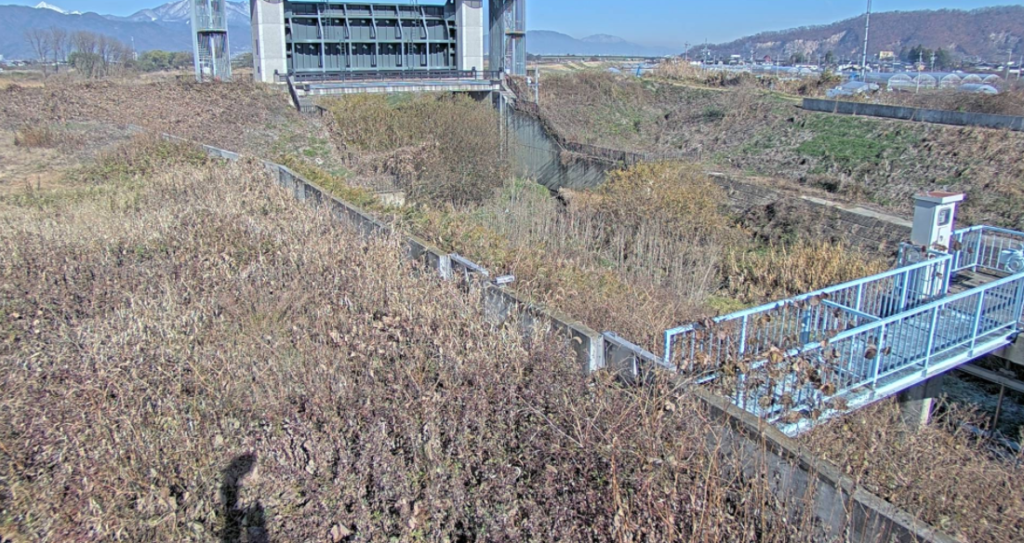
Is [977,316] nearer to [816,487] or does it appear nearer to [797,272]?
[816,487]

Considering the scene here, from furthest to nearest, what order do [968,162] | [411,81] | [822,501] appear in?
[411,81]
[968,162]
[822,501]

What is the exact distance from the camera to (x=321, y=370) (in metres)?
5.07

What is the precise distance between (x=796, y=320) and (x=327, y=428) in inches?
191

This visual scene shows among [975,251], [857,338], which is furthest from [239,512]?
[975,251]

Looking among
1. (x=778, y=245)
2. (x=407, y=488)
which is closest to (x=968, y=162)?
(x=778, y=245)

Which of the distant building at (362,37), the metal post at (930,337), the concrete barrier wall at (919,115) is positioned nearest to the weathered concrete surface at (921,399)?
the metal post at (930,337)

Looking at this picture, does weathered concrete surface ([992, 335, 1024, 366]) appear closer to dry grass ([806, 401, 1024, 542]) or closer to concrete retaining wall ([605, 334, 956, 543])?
dry grass ([806, 401, 1024, 542])

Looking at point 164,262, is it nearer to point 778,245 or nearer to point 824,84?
point 778,245

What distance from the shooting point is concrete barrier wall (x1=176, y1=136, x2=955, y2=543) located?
357 cm

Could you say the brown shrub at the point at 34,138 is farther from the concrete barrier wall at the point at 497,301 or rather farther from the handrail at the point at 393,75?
the handrail at the point at 393,75

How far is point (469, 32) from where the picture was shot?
3669cm

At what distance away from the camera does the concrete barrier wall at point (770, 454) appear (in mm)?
3570

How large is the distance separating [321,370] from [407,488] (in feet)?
4.84

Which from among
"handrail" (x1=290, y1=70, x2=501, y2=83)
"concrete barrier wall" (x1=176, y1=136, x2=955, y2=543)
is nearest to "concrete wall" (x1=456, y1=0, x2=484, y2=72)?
"handrail" (x1=290, y1=70, x2=501, y2=83)
